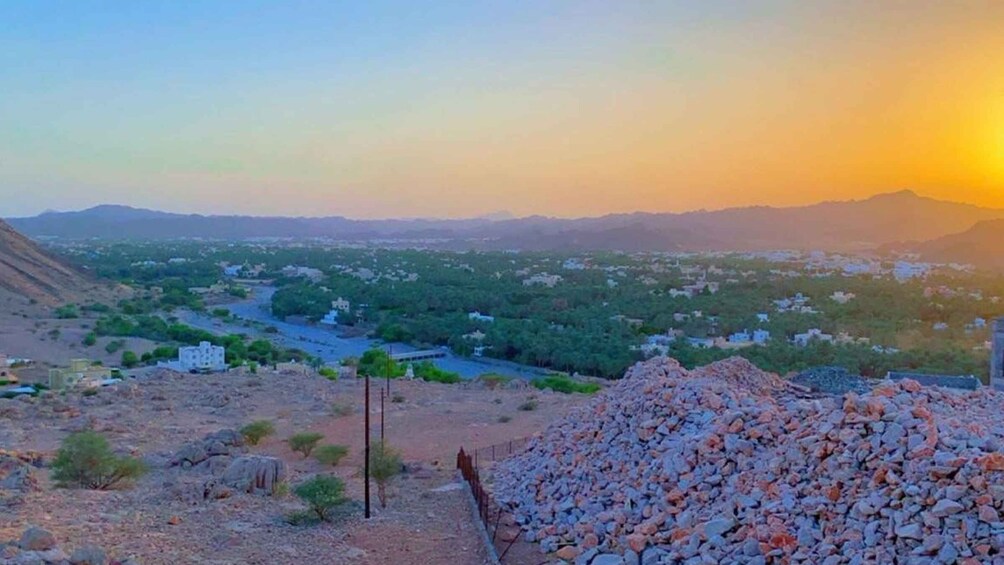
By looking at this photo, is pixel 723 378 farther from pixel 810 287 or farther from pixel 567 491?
pixel 810 287

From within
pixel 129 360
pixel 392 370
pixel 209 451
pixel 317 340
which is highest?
pixel 209 451

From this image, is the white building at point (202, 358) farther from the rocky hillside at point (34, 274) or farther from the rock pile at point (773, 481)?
→ the rocky hillside at point (34, 274)

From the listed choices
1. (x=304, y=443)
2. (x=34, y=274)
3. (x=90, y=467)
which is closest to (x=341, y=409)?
(x=304, y=443)

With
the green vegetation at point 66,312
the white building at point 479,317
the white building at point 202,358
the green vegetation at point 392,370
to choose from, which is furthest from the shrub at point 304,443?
the green vegetation at point 66,312

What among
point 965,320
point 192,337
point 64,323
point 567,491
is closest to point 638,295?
point 965,320

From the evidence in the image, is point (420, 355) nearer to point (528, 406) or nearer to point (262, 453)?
point (528, 406)

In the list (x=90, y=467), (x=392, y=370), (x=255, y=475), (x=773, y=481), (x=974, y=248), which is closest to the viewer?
(x=773, y=481)
